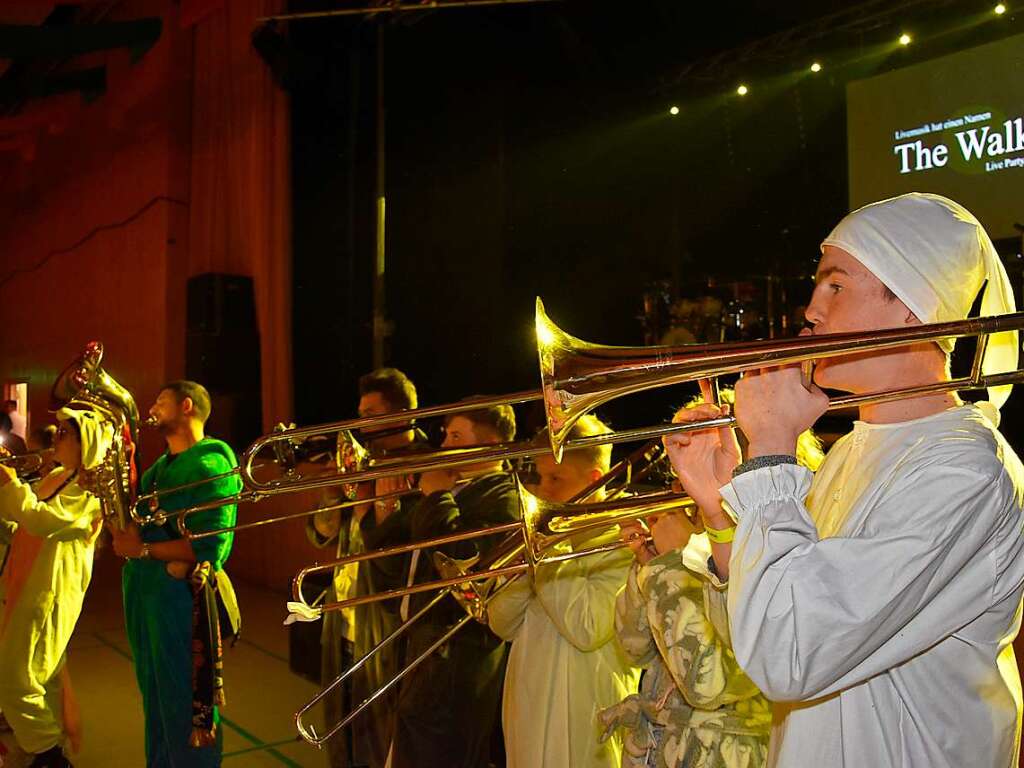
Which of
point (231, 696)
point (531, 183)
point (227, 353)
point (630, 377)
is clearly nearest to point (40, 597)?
point (231, 696)

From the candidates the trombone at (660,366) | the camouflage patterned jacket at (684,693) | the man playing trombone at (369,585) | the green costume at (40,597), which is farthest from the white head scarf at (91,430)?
the camouflage patterned jacket at (684,693)

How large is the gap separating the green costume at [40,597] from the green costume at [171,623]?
19.1 inches

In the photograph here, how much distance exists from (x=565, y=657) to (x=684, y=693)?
768 millimetres

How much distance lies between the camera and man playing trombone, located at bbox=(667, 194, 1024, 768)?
138 cm

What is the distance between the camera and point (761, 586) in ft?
4.59

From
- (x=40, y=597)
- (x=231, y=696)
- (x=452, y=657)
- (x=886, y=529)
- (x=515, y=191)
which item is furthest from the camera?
(x=515, y=191)

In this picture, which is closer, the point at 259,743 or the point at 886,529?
the point at 886,529

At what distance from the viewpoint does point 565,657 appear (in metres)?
2.93

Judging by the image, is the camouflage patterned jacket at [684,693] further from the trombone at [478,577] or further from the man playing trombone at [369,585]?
the man playing trombone at [369,585]

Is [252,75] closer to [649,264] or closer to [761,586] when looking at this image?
[649,264]

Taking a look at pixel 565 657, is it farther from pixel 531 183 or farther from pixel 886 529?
pixel 531 183

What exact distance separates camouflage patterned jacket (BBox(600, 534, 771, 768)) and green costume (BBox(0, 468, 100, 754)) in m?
2.88

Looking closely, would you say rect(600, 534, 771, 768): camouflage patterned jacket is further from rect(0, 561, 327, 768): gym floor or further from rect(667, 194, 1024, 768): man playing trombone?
rect(0, 561, 327, 768): gym floor

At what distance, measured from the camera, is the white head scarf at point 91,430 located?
402cm
